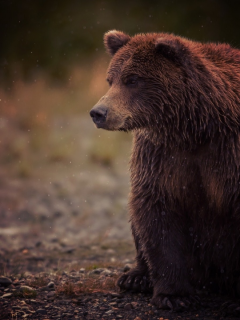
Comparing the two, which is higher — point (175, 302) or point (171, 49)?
point (171, 49)

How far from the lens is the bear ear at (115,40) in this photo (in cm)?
449

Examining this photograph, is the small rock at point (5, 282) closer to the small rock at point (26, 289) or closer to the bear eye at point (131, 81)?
the small rock at point (26, 289)

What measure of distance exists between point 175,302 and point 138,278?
0.59 m

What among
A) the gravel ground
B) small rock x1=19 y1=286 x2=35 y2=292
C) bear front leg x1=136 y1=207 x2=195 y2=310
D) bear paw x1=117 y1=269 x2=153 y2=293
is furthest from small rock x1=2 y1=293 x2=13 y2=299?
bear front leg x1=136 y1=207 x2=195 y2=310

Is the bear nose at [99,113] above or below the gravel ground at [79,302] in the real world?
above

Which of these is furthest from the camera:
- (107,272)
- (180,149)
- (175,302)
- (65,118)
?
(65,118)

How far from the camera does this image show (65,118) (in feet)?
43.5

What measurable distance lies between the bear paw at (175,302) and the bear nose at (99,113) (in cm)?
169

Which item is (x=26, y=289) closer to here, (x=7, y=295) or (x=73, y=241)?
(x=7, y=295)

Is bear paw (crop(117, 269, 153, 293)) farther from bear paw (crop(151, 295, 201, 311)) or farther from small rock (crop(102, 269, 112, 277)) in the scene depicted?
small rock (crop(102, 269, 112, 277))

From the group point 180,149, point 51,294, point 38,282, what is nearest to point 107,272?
point 38,282

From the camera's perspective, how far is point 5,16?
47.7ft

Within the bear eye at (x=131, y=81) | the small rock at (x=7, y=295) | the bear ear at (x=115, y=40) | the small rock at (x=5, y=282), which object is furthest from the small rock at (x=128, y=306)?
the bear ear at (x=115, y=40)

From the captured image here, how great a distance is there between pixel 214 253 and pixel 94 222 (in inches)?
184
